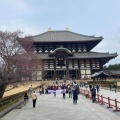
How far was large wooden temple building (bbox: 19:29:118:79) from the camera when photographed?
65312 millimetres

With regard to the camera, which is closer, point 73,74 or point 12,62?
point 12,62

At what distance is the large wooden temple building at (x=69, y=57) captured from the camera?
65312mm

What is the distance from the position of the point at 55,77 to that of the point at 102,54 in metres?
17.3

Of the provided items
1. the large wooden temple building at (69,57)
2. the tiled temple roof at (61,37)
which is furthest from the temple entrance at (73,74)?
the tiled temple roof at (61,37)

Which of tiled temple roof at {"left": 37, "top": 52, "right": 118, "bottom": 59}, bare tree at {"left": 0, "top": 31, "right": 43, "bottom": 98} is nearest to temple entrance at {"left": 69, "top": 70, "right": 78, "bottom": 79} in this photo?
→ tiled temple roof at {"left": 37, "top": 52, "right": 118, "bottom": 59}

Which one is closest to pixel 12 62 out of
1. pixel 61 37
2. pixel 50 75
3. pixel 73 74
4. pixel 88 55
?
pixel 50 75

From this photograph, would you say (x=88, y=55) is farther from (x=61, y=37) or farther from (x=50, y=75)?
(x=50, y=75)

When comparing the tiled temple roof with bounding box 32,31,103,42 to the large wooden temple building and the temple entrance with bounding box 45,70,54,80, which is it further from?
the temple entrance with bounding box 45,70,54,80

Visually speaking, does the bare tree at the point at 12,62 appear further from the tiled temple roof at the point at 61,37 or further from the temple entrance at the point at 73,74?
the tiled temple roof at the point at 61,37

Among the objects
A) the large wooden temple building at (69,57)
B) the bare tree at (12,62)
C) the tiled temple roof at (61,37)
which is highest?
the tiled temple roof at (61,37)

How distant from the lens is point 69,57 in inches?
2603

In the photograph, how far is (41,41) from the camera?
222 ft

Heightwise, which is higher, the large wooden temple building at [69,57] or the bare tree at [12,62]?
the large wooden temple building at [69,57]

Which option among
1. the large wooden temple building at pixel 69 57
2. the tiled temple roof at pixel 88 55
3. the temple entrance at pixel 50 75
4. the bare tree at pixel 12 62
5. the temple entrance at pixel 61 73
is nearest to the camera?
the bare tree at pixel 12 62
